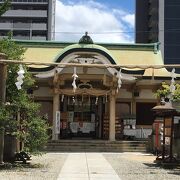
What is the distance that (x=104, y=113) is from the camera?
113 feet

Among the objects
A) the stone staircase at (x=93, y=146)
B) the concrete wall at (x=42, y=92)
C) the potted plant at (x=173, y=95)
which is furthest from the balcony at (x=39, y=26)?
the stone staircase at (x=93, y=146)

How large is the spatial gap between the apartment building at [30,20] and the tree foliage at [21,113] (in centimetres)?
6967

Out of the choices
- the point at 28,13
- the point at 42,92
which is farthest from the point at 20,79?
the point at 28,13

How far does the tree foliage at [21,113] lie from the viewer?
16.8m

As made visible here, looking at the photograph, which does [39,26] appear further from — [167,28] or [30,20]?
[167,28]

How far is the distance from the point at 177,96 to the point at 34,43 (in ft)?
51.1

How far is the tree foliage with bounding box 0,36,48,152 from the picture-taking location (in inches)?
662

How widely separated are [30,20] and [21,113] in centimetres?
7303

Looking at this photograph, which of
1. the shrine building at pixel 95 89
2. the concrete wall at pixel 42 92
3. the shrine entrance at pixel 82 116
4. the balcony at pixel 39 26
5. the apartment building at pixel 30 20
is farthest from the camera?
the apartment building at pixel 30 20

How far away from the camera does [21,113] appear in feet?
57.8

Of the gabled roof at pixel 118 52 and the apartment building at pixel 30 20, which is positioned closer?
the gabled roof at pixel 118 52

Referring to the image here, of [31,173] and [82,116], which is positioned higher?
[82,116]

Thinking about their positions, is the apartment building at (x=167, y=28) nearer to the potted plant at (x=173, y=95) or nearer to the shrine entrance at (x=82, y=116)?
the shrine entrance at (x=82, y=116)

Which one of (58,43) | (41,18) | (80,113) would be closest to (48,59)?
(58,43)
